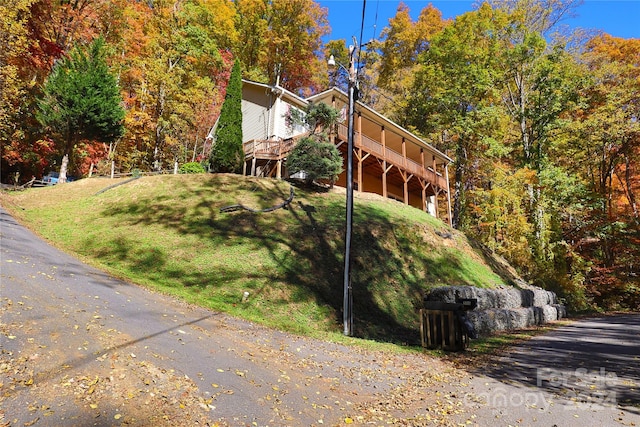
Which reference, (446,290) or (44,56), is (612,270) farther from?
(44,56)

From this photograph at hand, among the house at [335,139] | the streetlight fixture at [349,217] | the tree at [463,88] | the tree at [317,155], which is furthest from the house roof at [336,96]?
the streetlight fixture at [349,217]

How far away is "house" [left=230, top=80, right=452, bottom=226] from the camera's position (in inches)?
838

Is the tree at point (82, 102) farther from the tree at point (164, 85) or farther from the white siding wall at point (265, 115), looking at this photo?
the white siding wall at point (265, 115)

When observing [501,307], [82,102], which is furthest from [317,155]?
[82,102]

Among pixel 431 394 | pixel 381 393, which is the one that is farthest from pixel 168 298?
pixel 431 394

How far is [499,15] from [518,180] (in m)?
14.6

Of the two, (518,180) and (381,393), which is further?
(518,180)

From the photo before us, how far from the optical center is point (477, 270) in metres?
16.3

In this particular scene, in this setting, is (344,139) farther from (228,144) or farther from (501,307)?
(501,307)

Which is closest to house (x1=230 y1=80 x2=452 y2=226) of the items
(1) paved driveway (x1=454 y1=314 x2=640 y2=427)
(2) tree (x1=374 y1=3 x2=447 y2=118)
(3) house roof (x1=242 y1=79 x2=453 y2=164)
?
(3) house roof (x1=242 y1=79 x2=453 y2=164)

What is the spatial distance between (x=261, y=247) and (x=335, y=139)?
11.2 metres

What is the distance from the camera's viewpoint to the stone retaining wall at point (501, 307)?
10477 mm

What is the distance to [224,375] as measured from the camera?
449 centimetres

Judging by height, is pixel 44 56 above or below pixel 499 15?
below
